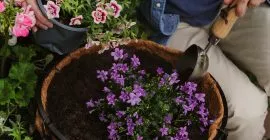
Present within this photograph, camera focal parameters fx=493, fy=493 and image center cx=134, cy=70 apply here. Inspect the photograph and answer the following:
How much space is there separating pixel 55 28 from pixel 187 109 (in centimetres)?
Result: 52

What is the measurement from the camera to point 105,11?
1570 millimetres

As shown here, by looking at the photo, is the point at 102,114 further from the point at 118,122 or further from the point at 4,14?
the point at 4,14

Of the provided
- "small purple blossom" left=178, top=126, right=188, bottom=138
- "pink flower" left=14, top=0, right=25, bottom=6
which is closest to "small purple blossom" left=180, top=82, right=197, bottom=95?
"small purple blossom" left=178, top=126, right=188, bottom=138

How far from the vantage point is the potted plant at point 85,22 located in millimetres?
1584

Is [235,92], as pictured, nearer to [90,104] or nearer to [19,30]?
[90,104]

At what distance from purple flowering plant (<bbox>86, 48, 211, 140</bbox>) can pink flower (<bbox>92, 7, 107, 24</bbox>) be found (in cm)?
13

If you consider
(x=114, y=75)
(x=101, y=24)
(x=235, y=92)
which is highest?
(x=101, y=24)

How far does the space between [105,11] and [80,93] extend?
29 cm

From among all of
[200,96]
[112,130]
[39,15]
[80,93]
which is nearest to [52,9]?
[39,15]

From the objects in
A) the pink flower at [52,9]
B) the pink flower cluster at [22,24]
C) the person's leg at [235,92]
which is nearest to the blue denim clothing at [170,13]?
the person's leg at [235,92]

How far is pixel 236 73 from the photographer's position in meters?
2.06

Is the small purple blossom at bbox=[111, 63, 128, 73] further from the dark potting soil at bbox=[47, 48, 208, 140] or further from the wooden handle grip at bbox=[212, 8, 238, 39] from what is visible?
the wooden handle grip at bbox=[212, 8, 238, 39]

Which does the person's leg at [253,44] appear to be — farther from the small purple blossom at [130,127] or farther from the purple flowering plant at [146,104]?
the small purple blossom at [130,127]

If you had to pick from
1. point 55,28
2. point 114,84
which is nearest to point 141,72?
point 114,84
